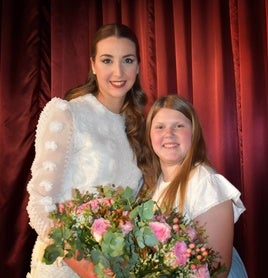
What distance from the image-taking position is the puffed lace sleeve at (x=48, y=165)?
4.94 ft

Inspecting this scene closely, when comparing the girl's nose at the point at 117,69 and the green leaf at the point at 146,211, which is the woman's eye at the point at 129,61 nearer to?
the girl's nose at the point at 117,69

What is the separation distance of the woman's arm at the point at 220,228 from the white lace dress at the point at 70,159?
439 millimetres

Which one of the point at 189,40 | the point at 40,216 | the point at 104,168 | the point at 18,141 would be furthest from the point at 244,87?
the point at 18,141

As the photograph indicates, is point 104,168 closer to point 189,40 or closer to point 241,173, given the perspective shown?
point 241,173

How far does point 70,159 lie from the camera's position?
1.63 meters

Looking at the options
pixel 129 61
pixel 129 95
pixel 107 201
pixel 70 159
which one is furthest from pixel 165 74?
pixel 107 201

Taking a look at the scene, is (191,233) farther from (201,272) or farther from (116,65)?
(116,65)

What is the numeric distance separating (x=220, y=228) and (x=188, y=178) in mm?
213

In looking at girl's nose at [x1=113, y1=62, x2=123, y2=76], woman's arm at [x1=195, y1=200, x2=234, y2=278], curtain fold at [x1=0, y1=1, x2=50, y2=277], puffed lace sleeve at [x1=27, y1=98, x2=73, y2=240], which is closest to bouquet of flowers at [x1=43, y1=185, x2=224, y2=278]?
woman's arm at [x1=195, y1=200, x2=234, y2=278]

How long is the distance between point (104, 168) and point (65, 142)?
0.19 metres

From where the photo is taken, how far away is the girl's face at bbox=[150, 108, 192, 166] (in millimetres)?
1599

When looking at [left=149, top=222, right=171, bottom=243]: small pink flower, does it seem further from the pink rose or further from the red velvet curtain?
the red velvet curtain

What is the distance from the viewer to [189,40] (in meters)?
2.29

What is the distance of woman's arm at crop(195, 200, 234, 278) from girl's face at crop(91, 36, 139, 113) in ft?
2.11
